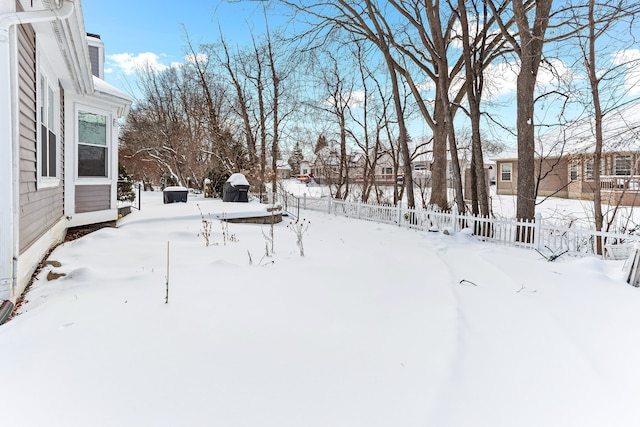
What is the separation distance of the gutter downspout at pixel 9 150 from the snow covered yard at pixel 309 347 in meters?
0.35

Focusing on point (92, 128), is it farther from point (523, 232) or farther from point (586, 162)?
point (586, 162)

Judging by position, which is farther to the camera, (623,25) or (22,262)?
(623,25)

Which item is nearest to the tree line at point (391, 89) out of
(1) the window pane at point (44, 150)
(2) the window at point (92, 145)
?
(2) the window at point (92, 145)

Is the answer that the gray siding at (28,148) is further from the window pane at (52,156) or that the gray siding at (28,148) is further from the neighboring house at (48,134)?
the window pane at (52,156)

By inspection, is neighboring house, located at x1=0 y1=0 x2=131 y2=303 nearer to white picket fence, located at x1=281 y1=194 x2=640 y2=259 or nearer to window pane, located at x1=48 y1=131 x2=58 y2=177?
window pane, located at x1=48 y1=131 x2=58 y2=177

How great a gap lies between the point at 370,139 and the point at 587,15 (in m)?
10.5

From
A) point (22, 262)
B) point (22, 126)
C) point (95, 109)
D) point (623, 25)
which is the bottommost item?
point (22, 262)

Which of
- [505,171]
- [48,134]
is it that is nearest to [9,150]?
[48,134]

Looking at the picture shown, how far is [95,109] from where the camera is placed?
6473 mm

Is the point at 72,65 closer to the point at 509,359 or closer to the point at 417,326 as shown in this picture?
the point at 417,326

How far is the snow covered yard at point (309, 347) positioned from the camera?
1783mm

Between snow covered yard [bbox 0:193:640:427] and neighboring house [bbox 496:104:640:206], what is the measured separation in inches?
241

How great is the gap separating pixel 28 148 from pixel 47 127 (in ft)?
4.34

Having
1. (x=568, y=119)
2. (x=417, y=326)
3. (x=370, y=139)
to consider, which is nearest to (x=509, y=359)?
(x=417, y=326)
